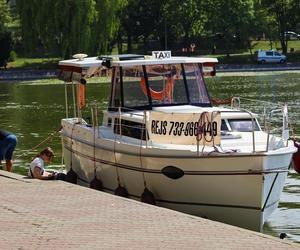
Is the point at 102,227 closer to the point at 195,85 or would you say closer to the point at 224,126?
the point at 224,126

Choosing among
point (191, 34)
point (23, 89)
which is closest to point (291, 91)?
point (23, 89)

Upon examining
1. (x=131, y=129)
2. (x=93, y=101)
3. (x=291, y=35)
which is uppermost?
(x=131, y=129)

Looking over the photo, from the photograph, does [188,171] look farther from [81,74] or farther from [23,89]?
[23,89]

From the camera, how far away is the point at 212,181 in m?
14.8

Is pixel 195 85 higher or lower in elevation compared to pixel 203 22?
higher

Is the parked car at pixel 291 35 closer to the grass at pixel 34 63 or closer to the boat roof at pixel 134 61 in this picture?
the grass at pixel 34 63

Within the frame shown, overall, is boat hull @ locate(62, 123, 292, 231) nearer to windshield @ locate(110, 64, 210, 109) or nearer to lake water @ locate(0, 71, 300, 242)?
lake water @ locate(0, 71, 300, 242)

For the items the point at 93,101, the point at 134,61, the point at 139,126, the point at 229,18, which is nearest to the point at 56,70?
the point at 229,18

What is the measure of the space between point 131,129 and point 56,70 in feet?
215

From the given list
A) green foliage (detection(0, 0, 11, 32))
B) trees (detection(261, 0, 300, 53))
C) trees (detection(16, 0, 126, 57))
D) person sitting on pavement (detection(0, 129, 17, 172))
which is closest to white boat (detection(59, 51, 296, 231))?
person sitting on pavement (detection(0, 129, 17, 172))

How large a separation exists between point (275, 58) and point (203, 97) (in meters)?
74.9

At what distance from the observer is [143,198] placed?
15875 millimetres

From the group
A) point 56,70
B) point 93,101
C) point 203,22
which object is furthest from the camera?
point 203,22

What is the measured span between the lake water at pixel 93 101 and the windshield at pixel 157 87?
3174 mm
